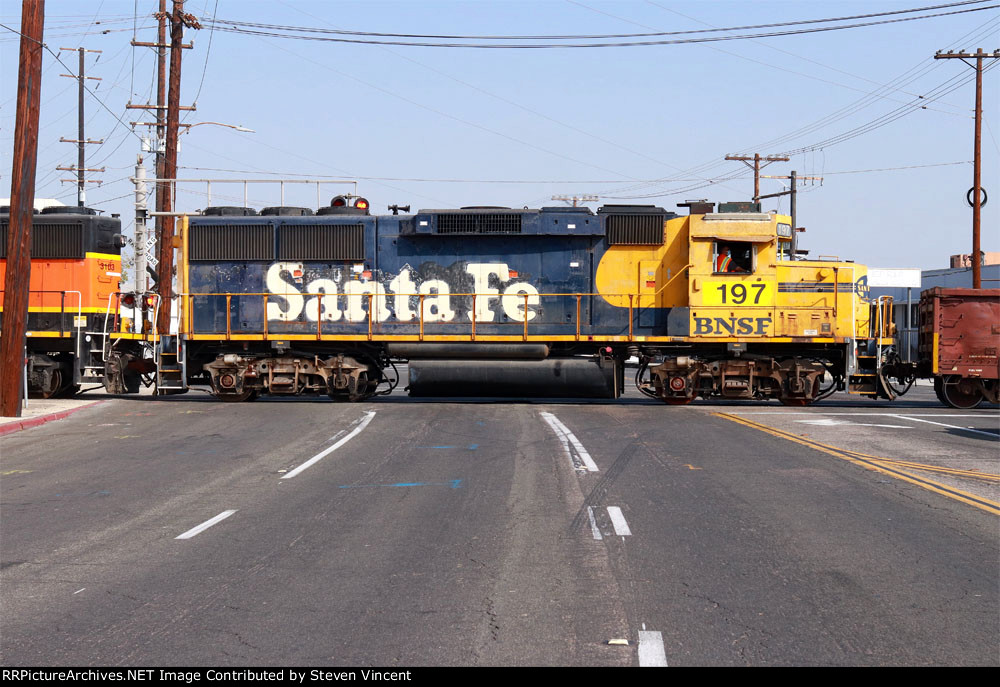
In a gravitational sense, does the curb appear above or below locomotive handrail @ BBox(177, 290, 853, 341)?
below

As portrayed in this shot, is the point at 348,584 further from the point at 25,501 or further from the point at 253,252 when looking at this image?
the point at 253,252

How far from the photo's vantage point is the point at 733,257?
23.0 m

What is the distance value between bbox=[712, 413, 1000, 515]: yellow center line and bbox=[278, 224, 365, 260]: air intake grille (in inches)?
412

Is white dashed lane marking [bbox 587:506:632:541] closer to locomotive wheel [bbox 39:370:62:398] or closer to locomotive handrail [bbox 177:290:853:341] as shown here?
locomotive handrail [bbox 177:290:853:341]

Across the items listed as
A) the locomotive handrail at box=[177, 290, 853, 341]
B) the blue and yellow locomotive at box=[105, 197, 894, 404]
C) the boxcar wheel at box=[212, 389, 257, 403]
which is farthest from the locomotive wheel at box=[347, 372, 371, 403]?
the boxcar wheel at box=[212, 389, 257, 403]

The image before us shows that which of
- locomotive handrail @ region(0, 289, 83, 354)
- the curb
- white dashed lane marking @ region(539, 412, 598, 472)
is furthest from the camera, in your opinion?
locomotive handrail @ region(0, 289, 83, 354)

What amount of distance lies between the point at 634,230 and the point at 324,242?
755cm

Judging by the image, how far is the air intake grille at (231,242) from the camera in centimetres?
2439

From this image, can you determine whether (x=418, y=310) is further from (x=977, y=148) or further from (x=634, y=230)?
(x=977, y=148)

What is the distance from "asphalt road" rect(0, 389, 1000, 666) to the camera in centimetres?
594

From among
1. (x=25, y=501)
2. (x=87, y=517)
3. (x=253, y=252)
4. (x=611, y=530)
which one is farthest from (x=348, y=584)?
(x=253, y=252)

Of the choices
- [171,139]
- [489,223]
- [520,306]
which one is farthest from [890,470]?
[171,139]

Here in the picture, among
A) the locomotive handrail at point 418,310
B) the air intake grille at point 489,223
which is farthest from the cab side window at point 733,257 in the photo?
the air intake grille at point 489,223

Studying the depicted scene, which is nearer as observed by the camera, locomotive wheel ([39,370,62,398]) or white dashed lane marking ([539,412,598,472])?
white dashed lane marking ([539,412,598,472])
